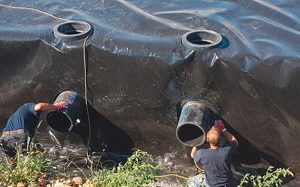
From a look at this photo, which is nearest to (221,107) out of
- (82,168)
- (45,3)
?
(82,168)

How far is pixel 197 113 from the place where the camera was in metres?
4.41

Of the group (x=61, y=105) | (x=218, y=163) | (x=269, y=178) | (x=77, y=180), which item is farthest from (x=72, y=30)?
(x=269, y=178)

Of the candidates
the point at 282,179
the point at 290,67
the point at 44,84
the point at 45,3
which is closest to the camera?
the point at 290,67

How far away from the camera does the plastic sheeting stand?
440cm

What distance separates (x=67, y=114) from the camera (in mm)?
4625

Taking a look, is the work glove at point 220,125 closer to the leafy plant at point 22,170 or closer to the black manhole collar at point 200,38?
the black manhole collar at point 200,38

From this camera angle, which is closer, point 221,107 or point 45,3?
point 221,107

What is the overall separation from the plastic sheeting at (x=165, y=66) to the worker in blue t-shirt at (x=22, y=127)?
0.31 meters

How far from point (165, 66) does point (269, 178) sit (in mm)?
1300

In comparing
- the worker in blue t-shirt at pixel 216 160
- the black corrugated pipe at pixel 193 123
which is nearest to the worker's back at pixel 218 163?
the worker in blue t-shirt at pixel 216 160

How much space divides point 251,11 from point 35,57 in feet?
6.95

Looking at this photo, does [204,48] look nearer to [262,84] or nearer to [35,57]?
[262,84]

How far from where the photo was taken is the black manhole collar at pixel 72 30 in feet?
15.6

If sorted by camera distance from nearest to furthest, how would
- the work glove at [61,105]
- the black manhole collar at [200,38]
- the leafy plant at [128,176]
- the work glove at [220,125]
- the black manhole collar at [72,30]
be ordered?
the leafy plant at [128,176], the work glove at [220,125], the black manhole collar at [200,38], the work glove at [61,105], the black manhole collar at [72,30]
